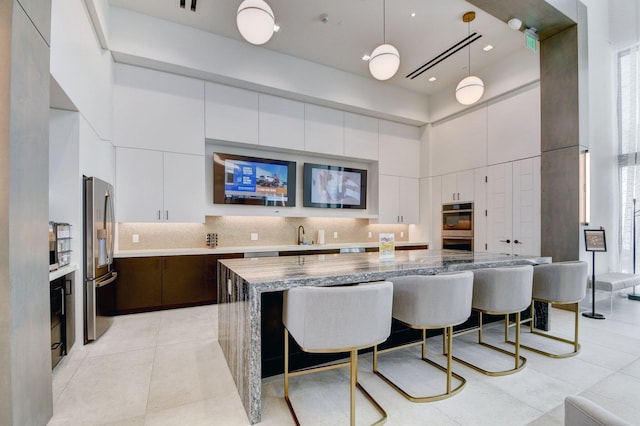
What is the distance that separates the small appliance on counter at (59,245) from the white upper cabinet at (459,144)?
6.02 m

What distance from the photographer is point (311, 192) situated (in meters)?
5.56

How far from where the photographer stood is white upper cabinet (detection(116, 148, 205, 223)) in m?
4.01

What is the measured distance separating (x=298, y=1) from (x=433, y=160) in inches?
162

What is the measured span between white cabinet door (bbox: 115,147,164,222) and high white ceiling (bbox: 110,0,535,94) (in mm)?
1869

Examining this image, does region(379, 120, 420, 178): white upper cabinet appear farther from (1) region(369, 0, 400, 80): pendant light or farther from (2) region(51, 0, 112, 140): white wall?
(2) region(51, 0, 112, 140): white wall

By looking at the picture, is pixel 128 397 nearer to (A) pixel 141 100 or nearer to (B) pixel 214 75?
(A) pixel 141 100

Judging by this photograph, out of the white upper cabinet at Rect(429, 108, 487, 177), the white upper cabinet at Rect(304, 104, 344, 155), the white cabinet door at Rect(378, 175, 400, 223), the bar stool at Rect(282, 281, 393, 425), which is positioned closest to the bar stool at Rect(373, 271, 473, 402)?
the bar stool at Rect(282, 281, 393, 425)

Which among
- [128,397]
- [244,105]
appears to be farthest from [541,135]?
[128,397]

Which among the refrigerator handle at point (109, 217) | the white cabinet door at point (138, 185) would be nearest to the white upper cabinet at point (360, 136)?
the white cabinet door at point (138, 185)

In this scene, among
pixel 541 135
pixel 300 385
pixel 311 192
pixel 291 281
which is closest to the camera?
pixel 291 281

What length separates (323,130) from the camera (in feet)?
17.8

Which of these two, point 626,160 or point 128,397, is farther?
point 626,160

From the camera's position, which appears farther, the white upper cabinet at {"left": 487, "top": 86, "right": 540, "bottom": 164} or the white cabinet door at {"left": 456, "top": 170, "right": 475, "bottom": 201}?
the white cabinet door at {"left": 456, "top": 170, "right": 475, "bottom": 201}

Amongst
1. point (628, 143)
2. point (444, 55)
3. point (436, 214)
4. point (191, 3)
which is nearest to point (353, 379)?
point (191, 3)
